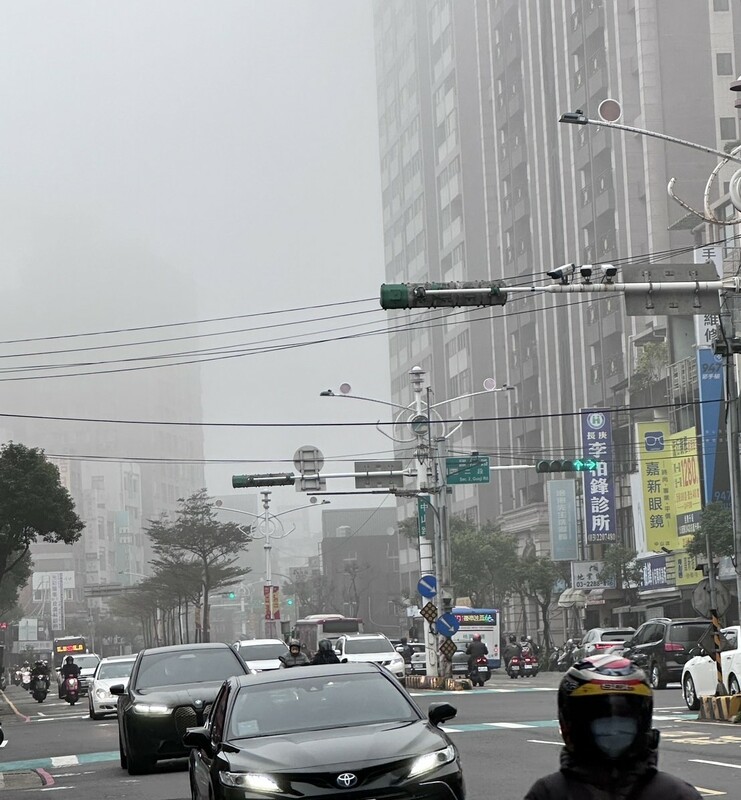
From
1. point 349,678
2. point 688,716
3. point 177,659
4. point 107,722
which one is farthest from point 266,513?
point 349,678

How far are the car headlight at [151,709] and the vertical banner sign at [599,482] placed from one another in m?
54.6

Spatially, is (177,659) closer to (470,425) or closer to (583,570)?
(583,570)

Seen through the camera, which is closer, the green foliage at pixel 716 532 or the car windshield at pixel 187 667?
the car windshield at pixel 187 667

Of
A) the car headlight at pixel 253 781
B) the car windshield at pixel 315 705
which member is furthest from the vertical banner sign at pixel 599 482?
the car headlight at pixel 253 781

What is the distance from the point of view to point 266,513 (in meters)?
95.7

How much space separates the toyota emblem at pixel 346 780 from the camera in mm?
9922

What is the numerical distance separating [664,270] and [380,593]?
156910 mm

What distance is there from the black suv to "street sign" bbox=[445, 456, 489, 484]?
7.58 m

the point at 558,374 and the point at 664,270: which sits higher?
the point at 558,374

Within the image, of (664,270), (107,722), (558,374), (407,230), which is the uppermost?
(407,230)

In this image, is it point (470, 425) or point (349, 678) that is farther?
point (470, 425)

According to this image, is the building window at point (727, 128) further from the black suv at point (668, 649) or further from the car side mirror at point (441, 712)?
the car side mirror at point (441, 712)

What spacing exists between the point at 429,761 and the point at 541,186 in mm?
95237

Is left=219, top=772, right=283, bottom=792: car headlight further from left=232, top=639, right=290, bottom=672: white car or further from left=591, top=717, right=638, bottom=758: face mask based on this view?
left=232, top=639, right=290, bottom=672: white car
